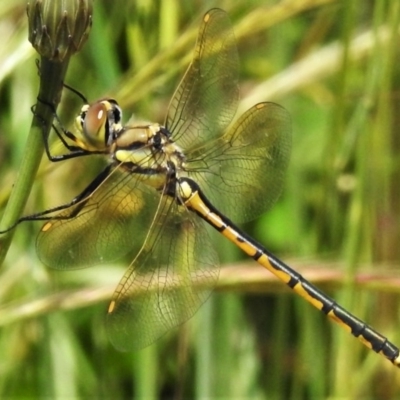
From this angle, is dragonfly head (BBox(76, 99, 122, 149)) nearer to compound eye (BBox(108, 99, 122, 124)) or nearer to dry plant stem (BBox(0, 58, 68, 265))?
compound eye (BBox(108, 99, 122, 124))

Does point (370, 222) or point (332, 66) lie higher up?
point (332, 66)

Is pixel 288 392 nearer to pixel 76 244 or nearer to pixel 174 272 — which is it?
pixel 174 272

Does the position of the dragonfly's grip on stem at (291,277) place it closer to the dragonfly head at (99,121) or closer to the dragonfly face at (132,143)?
the dragonfly face at (132,143)

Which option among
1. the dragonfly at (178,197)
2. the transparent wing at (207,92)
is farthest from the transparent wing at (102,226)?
the transparent wing at (207,92)

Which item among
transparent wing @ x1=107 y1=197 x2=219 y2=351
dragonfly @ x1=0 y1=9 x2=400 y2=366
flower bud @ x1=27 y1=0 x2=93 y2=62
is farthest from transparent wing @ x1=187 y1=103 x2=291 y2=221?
flower bud @ x1=27 y1=0 x2=93 y2=62

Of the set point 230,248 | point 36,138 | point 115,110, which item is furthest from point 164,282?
point 36,138

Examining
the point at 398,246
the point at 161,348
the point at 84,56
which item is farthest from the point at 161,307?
the point at 398,246
